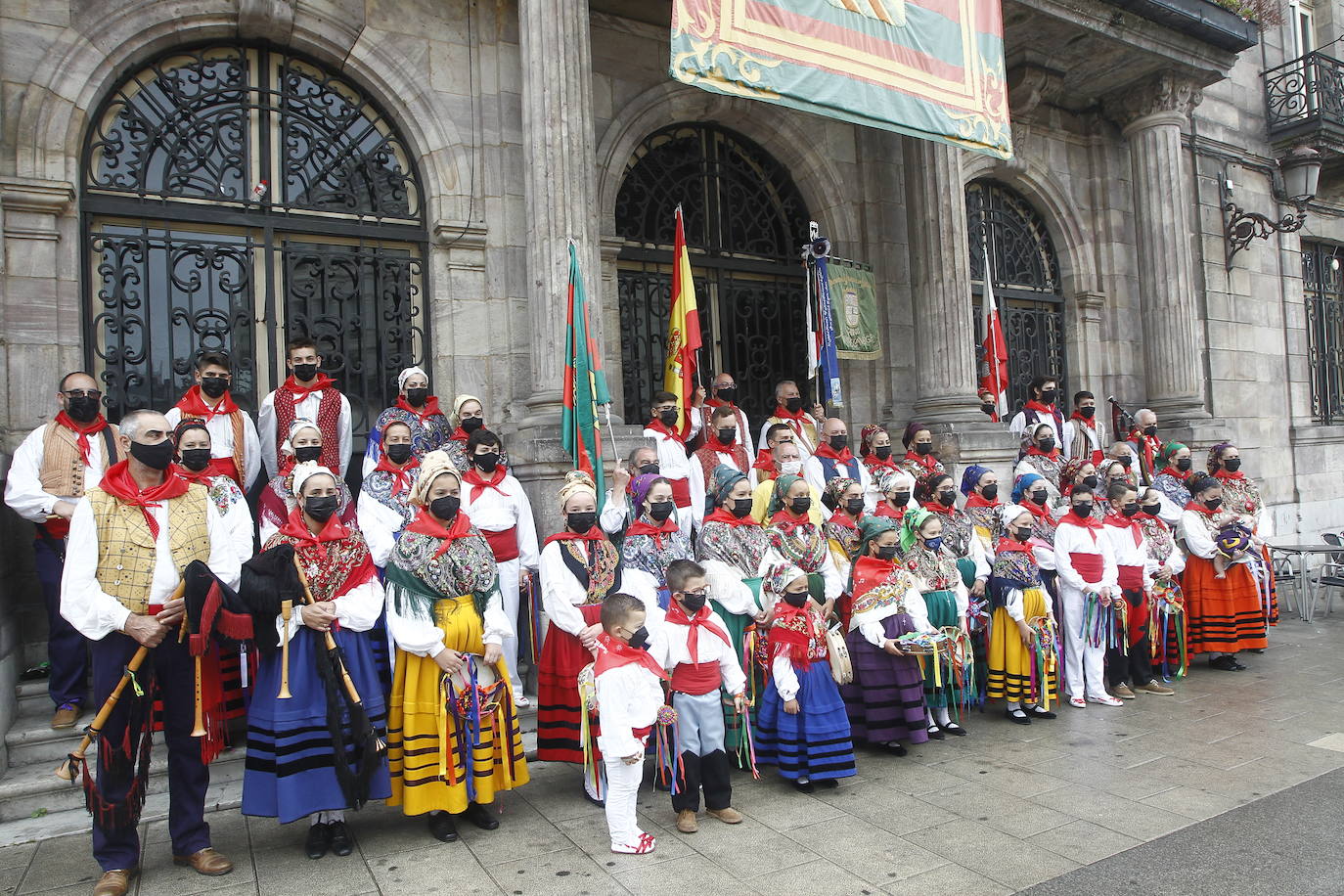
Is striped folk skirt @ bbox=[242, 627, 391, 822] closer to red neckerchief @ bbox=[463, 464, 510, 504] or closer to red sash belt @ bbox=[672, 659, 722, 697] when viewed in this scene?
red sash belt @ bbox=[672, 659, 722, 697]

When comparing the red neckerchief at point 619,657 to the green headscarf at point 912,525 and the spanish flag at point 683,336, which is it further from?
the spanish flag at point 683,336

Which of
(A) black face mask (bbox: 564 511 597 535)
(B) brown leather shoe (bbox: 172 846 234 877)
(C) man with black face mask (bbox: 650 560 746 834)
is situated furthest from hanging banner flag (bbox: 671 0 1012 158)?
(B) brown leather shoe (bbox: 172 846 234 877)

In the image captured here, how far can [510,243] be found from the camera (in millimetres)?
8156

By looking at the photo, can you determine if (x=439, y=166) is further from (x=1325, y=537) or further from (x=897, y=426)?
(x=1325, y=537)

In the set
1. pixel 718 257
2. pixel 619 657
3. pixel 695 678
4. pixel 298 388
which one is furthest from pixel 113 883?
pixel 718 257

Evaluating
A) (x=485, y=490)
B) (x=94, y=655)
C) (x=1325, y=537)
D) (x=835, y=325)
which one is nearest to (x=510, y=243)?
(x=485, y=490)

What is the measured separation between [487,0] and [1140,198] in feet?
30.0

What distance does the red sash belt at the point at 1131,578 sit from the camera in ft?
23.7

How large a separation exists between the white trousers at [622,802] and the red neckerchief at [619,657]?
1.41ft

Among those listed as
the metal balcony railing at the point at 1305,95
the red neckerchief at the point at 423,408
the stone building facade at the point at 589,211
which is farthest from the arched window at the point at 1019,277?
the red neckerchief at the point at 423,408

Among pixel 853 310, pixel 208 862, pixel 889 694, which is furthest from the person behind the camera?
pixel 853 310

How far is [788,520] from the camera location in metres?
5.88

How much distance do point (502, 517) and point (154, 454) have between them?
229 cm

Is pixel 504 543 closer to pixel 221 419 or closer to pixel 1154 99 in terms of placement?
pixel 221 419
